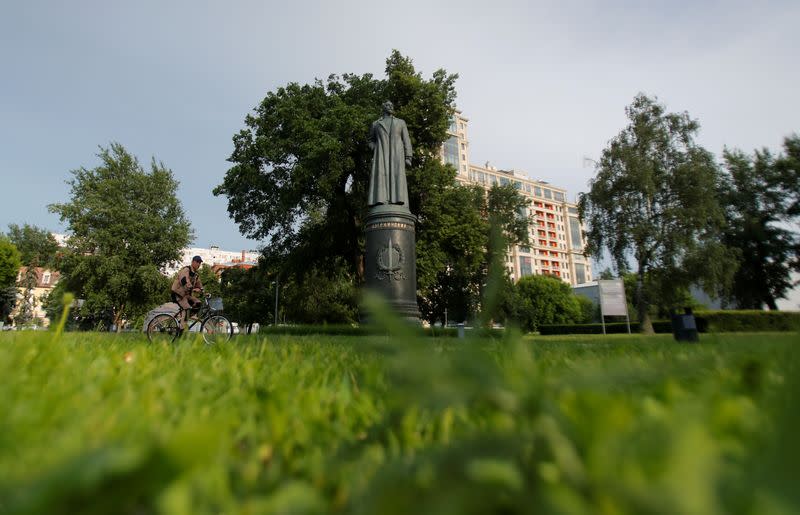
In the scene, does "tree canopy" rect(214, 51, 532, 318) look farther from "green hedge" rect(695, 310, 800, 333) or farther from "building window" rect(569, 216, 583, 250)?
"building window" rect(569, 216, 583, 250)

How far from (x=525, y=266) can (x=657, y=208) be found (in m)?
77.9

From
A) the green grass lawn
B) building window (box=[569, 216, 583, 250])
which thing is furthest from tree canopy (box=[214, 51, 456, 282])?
building window (box=[569, 216, 583, 250])

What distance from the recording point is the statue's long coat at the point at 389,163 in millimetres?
13977

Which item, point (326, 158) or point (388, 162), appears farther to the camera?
point (326, 158)

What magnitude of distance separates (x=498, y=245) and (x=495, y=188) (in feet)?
139

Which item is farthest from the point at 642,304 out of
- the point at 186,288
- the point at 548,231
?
the point at 548,231

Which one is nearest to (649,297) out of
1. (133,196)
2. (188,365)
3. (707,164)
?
(707,164)

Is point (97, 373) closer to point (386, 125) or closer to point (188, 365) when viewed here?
point (188, 365)

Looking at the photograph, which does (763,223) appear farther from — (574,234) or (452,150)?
(574,234)

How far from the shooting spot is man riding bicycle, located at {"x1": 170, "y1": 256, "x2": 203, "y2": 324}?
9945 mm

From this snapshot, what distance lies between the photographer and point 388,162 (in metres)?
14.5

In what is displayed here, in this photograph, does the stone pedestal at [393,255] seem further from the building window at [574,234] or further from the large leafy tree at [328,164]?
the building window at [574,234]

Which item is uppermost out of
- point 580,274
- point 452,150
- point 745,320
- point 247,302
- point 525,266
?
point 452,150

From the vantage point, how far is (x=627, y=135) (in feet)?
99.7
